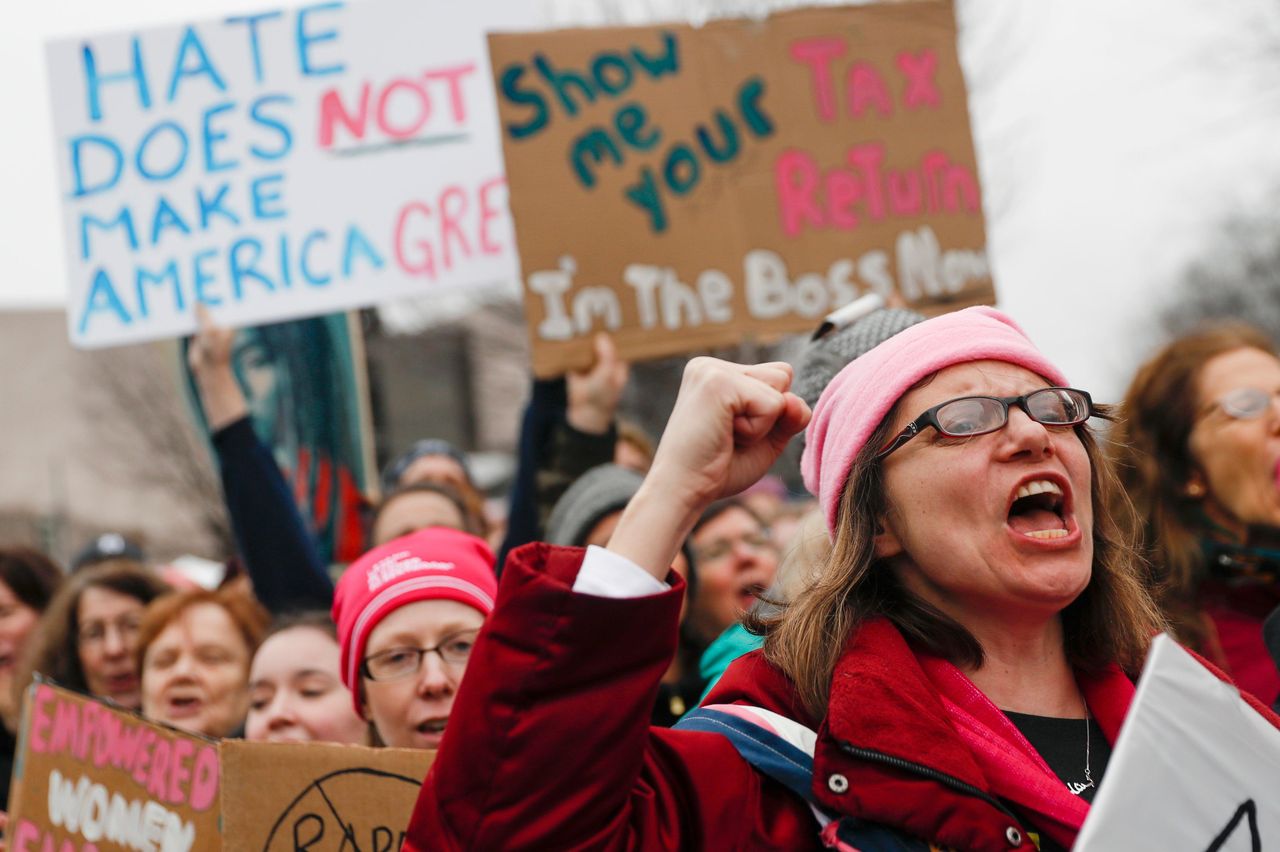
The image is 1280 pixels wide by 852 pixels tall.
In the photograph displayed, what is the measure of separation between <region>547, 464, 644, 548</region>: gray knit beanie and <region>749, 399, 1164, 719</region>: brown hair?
143 centimetres

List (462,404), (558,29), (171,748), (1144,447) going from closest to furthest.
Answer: (171,748), (1144,447), (558,29), (462,404)

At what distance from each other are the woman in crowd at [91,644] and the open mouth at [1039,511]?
3.15m

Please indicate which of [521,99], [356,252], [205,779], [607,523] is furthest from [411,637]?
[356,252]

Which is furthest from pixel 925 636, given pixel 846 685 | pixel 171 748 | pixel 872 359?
pixel 171 748

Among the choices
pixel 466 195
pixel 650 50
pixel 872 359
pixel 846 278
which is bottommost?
pixel 872 359

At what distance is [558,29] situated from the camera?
4.47m

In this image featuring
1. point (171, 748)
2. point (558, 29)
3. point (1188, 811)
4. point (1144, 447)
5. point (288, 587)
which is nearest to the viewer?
point (1188, 811)

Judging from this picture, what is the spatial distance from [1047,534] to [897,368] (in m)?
0.30

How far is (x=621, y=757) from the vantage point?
5.34 feet

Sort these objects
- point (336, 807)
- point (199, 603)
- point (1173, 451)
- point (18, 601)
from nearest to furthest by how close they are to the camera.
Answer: point (336, 807), point (1173, 451), point (199, 603), point (18, 601)

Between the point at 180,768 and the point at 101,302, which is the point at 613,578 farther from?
the point at 101,302

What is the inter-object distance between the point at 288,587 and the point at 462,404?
3109 centimetres

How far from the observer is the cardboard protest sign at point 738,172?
434cm

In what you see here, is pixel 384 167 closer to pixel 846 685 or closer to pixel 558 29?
pixel 558 29
